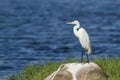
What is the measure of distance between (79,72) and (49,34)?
27272mm

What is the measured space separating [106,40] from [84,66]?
22435 millimetres

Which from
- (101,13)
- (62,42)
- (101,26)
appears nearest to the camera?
(62,42)

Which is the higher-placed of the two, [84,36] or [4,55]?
[84,36]

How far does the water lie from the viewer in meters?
35.2

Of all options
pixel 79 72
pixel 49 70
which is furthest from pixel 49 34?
pixel 79 72

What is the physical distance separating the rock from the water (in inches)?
229

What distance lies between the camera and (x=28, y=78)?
2320 centimetres

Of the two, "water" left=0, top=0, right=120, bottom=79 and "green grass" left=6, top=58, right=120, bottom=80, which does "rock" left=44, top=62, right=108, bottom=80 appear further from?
"water" left=0, top=0, right=120, bottom=79

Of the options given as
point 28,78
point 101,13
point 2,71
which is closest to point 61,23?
point 101,13

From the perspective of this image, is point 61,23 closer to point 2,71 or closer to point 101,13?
point 101,13

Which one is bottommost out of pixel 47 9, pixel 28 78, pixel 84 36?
pixel 47 9

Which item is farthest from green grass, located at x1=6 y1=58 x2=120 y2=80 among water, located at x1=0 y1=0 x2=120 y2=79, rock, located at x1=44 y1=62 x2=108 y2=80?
water, located at x1=0 y1=0 x2=120 y2=79

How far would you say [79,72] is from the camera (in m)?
21.3

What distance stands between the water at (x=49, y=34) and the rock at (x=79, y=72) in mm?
5822
